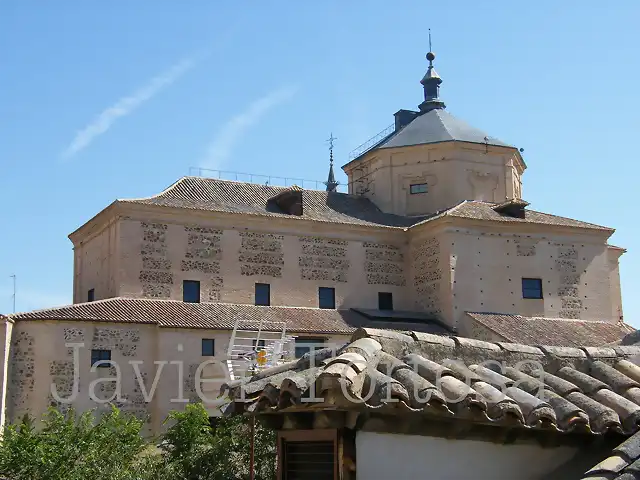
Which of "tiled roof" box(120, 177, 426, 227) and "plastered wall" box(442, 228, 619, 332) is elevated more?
"tiled roof" box(120, 177, 426, 227)

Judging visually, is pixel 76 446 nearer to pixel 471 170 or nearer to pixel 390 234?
pixel 390 234

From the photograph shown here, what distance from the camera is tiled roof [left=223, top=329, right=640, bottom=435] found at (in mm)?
5105

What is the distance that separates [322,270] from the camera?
1127 inches

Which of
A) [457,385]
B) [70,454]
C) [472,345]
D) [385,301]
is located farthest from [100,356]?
[457,385]

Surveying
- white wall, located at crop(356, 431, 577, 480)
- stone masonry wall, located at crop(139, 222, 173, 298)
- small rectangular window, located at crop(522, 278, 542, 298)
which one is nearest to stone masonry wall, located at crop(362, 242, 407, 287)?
small rectangular window, located at crop(522, 278, 542, 298)

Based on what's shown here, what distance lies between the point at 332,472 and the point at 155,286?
21060 mm

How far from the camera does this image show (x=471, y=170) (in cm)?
3111

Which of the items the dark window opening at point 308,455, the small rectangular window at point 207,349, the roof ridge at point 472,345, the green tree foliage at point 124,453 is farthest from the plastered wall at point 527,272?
the dark window opening at point 308,455

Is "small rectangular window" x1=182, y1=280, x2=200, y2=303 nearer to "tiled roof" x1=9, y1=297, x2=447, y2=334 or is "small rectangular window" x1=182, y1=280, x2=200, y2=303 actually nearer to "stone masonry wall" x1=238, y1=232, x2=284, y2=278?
"tiled roof" x1=9, y1=297, x2=447, y2=334

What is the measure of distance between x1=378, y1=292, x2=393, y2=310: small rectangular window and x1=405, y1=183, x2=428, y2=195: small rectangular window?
14.0 ft

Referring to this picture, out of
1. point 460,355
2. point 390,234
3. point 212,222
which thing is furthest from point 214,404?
point 460,355

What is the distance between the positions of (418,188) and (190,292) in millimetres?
9879

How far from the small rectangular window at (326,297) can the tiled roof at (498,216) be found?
15.7 ft

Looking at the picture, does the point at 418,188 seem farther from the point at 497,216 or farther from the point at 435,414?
the point at 435,414
